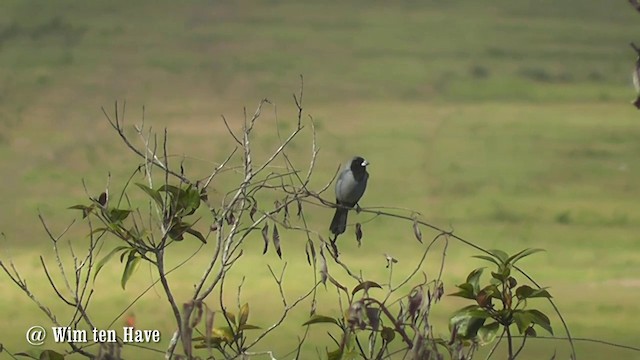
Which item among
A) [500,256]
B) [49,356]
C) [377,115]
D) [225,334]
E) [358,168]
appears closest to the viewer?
[49,356]

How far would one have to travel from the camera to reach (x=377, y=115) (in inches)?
719

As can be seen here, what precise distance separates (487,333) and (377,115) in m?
15.6

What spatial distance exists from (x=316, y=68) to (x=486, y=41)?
2.52 m

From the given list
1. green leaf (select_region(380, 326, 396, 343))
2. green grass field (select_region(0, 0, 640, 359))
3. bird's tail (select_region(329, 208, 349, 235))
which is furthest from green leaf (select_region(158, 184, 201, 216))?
green grass field (select_region(0, 0, 640, 359))

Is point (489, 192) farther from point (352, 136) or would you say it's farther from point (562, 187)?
point (352, 136)

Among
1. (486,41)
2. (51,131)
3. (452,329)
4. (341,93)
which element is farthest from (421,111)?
(452,329)

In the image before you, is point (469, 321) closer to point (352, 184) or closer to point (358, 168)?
point (352, 184)

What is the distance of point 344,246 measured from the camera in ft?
46.0

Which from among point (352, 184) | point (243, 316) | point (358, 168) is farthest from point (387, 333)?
point (358, 168)

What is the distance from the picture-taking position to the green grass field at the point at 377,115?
1362cm

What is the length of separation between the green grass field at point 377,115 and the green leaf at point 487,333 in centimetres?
843

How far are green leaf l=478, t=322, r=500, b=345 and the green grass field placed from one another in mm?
8429

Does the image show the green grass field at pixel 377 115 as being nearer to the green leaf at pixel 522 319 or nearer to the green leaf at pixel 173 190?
the green leaf at pixel 173 190

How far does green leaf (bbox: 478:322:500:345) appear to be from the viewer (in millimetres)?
2625
